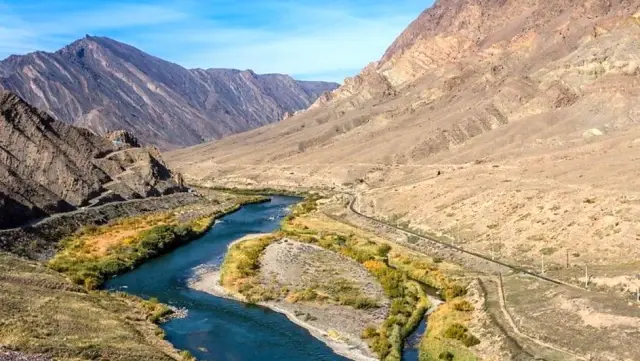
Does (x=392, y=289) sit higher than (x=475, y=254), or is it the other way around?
(x=392, y=289)

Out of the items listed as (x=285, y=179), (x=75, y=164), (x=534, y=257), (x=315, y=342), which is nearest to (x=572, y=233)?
(x=534, y=257)

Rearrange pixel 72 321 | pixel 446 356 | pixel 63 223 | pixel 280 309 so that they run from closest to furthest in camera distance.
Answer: pixel 446 356 → pixel 72 321 → pixel 280 309 → pixel 63 223

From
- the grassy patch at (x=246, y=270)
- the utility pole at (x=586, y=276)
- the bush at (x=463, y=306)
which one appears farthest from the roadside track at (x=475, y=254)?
the grassy patch at (x=246, y=270)

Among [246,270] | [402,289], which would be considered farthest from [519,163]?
[246,270]

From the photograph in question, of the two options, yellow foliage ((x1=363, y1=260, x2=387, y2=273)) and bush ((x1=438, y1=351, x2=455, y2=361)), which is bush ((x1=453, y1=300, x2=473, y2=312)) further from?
yellow foliage ((x1=363, y1=260, x2=387, y2=273))

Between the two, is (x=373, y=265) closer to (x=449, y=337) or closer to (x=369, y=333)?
(x=369, y=333)

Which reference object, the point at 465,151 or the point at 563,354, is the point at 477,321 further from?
the point at 465,151
